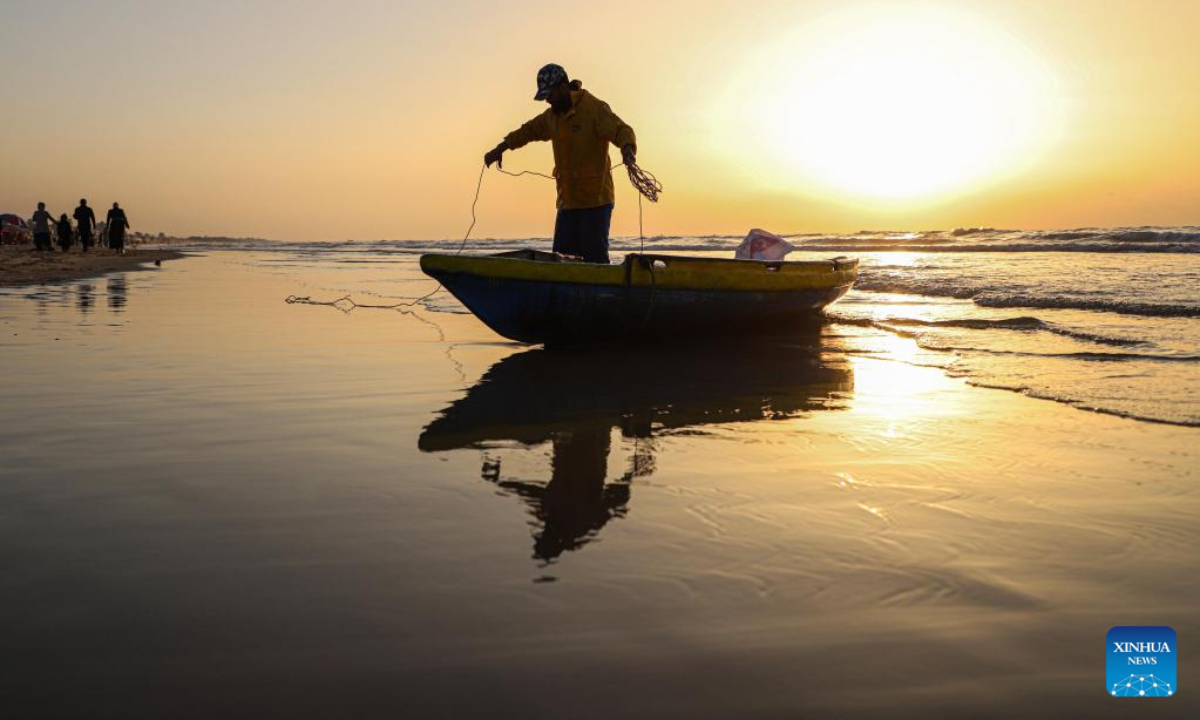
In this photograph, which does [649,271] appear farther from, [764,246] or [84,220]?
[84,220]

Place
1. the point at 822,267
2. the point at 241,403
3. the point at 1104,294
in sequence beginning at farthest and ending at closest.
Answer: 1. the point at 1104,294
2. the point at 822,267
3. the point at 241,403

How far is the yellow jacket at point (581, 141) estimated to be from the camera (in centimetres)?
787

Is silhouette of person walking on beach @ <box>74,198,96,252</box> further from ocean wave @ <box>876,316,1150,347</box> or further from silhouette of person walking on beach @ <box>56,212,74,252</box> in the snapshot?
ocean wave @ <box>876,316,1150,347</box>

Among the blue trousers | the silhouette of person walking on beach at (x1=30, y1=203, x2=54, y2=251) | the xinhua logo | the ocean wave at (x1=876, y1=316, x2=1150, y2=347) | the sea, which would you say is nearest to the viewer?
the xinhua logo

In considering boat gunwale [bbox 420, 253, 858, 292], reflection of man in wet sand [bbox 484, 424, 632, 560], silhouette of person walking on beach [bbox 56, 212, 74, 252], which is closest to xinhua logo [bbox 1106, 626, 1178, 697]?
reflection of man in wet sand [bbox 484, 424, 632, 560]

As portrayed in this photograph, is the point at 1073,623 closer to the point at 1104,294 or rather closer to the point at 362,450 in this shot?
the point at 362,450

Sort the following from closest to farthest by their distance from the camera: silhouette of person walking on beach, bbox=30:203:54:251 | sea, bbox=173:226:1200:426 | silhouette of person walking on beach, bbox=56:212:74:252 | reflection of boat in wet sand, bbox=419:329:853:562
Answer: reflection of boat in wet sand, bbox=419:329:853:562
sea, bbox=173:226:1200:426
silhouette of person walking on beach, bbox=30:203:54:251
silhouette of person walking on beach, bbox=56:212:74:252

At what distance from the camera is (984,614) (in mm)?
2342

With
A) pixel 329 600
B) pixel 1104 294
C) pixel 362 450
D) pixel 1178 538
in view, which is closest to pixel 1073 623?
pixel 1178 538

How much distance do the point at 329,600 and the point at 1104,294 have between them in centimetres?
1226

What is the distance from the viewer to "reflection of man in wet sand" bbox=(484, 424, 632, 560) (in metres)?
2.97

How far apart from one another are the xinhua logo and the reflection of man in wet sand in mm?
1428

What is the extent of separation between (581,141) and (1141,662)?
21.6ft

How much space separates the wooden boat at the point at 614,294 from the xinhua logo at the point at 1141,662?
5.64m
